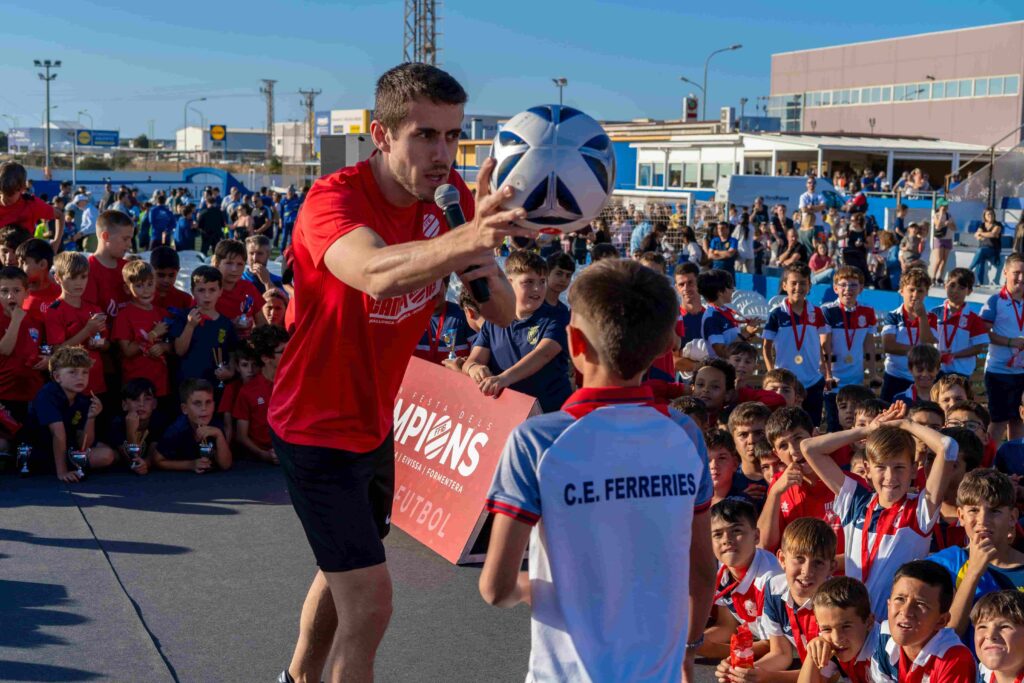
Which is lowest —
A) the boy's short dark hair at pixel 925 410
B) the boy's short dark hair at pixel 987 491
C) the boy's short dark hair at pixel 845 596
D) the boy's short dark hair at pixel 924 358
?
the boy's short dark hair at pixel 845 596

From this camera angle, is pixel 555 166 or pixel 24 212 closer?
pixel 555 166

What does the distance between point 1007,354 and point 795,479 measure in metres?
4.45

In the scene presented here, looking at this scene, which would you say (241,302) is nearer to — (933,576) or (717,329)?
(717,329)

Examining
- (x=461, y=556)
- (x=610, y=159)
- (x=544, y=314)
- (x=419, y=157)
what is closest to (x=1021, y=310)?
(x=544, y=314)

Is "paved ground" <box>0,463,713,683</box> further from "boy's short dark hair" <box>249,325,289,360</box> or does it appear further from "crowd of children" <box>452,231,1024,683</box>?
"boy's short dark hair" <box>249,325,289,360</box>

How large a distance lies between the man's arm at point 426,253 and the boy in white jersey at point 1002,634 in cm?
225

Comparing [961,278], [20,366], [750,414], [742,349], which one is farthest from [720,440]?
[20,366]

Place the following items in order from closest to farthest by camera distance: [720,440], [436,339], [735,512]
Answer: [735,512] < [720,440] < [436,339]

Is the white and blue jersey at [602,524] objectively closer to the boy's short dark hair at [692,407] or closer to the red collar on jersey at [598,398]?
the red collar on jersey at [598,398]

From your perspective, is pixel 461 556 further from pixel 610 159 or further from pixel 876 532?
pixel 610 159

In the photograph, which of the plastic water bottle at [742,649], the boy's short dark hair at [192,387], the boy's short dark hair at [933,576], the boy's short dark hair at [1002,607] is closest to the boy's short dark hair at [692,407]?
the plastic water bottle at [742,649]

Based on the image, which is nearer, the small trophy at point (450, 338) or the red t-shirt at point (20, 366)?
the red t-shirt at point (20, 366)

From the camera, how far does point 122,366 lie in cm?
820

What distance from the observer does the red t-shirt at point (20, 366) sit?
25.5 ft
